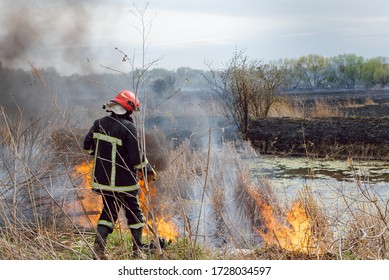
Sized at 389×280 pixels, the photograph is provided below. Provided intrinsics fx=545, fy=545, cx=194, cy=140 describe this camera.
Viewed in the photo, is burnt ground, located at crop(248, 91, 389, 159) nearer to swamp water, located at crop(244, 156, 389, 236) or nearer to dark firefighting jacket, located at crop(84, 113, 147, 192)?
swamp water, located at crop(244, 156, 389, 236)

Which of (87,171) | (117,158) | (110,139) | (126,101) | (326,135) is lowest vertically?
(87,171)

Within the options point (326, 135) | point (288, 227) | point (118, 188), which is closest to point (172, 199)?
point (288, 227)

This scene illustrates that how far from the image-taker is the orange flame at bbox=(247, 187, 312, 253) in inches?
200

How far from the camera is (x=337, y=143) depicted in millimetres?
7703

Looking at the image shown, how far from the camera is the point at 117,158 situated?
4586mm

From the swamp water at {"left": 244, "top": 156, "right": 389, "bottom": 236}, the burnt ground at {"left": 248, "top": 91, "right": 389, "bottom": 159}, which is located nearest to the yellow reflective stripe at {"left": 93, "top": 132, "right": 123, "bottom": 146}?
the swamp water at {"left": 244, "top": 156, "right": 389, "bottom": 236}

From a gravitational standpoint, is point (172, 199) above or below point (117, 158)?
below

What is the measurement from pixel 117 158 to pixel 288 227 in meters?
2.23

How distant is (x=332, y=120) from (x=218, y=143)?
183cm

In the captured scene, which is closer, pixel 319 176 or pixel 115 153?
pixel 115 153

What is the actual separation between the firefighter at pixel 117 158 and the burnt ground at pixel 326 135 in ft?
11.6

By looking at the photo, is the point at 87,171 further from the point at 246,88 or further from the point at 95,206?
the point at 246,88

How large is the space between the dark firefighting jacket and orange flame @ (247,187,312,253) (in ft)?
Result: 4.40

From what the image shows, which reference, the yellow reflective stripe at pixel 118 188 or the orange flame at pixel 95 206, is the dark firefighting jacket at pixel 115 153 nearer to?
the yellow reflective stripe at pixel 118 188
